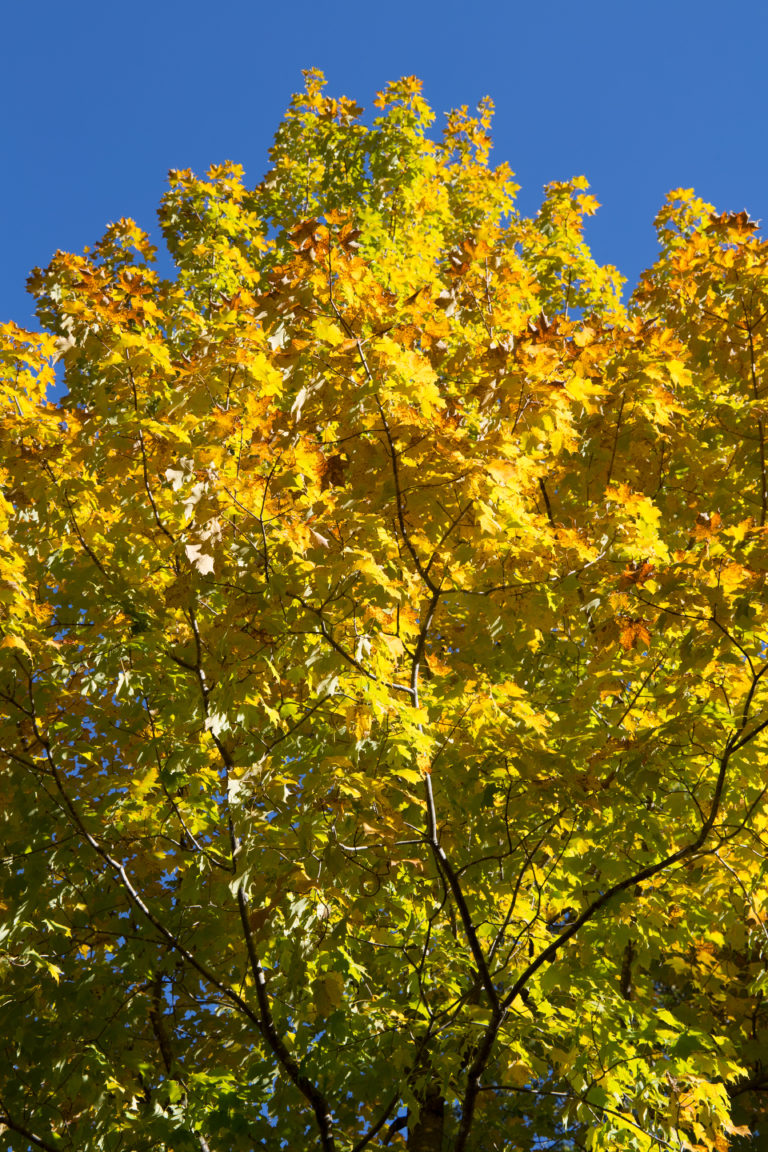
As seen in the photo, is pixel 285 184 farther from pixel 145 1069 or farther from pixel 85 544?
pixel 145 1069

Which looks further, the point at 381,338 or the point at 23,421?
the point at 23,421

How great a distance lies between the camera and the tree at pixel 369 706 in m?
3.72

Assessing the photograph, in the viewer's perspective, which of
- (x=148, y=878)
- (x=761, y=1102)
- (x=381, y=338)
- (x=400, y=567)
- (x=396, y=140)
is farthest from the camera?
(x=396, y=140)

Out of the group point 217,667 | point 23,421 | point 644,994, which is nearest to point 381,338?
point 217,667

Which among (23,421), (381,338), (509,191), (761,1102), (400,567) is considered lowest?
(761,1102)

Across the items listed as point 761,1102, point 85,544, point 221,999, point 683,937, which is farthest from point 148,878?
point 761,1102

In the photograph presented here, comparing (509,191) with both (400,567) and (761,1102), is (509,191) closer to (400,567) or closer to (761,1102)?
(400,567)

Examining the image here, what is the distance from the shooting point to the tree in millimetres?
3717

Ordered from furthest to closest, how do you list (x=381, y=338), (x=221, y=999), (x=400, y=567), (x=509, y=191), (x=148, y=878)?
(x=509, y=191), (x=148, y=878), (x=221, y=999), (x=400, y=567), (x=381, y=338)

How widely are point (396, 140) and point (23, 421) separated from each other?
6420 mm

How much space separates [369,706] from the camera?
11.9 feet

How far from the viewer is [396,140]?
31.3 feet

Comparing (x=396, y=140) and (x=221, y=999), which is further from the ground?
(x=396, y=140)

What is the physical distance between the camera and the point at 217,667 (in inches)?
175
